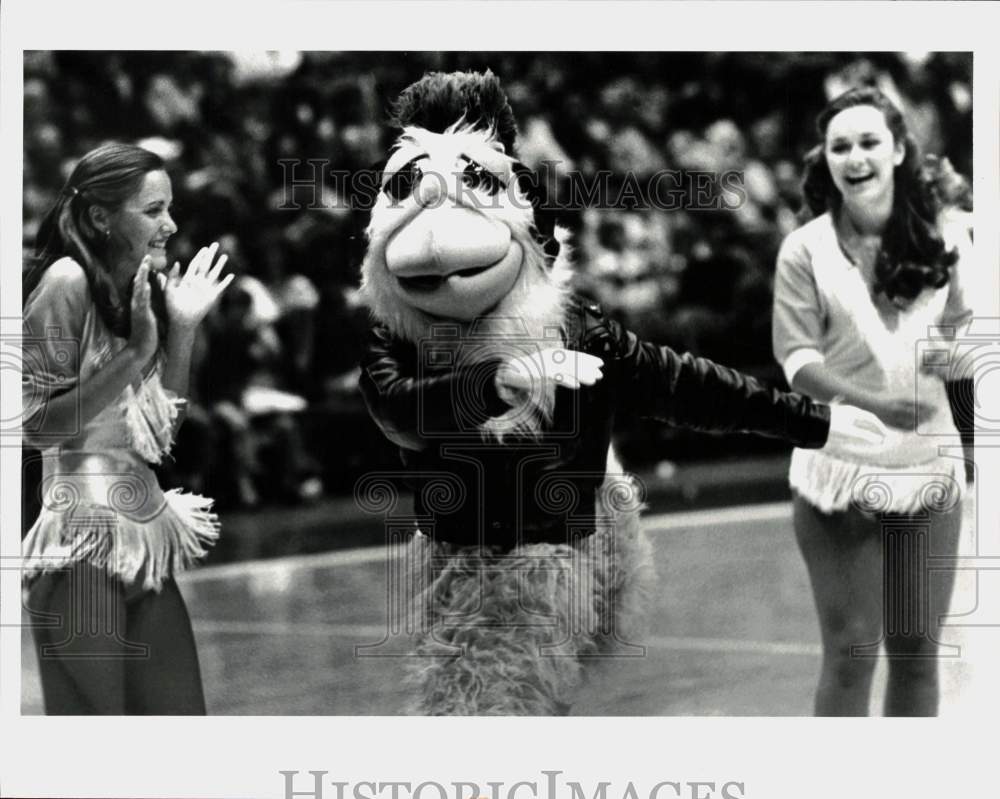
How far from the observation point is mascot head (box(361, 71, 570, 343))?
2.92 m

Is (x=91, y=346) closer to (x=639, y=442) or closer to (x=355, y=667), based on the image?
(x=355, y=667)

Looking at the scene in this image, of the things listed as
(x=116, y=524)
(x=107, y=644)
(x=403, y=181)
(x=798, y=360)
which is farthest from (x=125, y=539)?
(x=798, y=360)

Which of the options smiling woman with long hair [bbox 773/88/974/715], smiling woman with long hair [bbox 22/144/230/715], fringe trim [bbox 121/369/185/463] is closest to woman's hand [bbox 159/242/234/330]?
smiling woman with long hair [bbox 22/144/230/715]

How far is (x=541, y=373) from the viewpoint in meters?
2.94

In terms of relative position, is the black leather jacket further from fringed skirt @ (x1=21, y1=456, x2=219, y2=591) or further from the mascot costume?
fringed skirt @ (x1=21, y1=456, x2=219, y2=591)

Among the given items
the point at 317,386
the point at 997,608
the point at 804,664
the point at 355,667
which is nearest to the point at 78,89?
the point at 317,386

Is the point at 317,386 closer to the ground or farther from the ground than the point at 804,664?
farther from the ground

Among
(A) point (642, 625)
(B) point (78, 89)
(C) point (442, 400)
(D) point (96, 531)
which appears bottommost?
(A) point (642, 625)

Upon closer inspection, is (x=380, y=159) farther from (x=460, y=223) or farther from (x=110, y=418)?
(x=110, y=418)

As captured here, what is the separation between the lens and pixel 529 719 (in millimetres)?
3000

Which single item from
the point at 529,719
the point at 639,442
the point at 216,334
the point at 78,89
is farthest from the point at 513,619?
the point at 78,89

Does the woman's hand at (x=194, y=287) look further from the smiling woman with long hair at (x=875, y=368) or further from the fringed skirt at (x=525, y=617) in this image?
the smiling woman with long hair at (x=875, y=368)

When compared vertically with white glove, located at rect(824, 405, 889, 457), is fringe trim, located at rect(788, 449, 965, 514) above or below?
below

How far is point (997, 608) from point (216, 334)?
1702 millimetres
